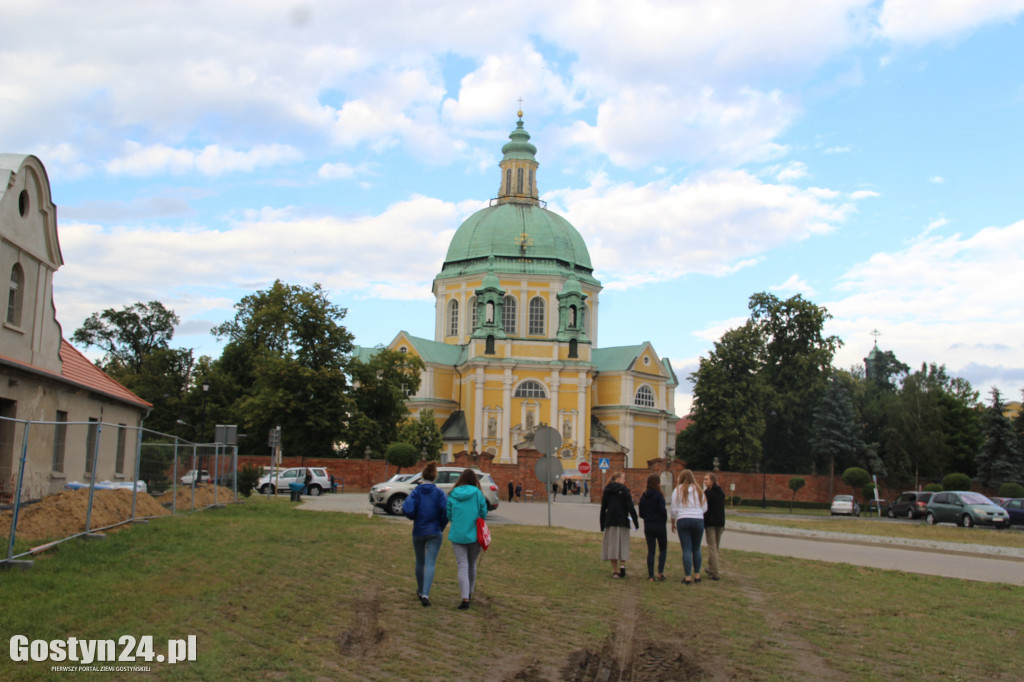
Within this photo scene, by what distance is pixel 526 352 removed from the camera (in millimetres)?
69438

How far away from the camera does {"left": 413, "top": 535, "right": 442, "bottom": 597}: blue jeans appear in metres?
10.8

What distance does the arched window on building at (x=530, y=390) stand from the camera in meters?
68.5

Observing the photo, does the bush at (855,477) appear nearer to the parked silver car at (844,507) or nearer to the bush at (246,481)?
the parked silver car at (844,507)

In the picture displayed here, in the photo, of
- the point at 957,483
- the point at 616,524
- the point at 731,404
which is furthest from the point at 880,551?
the point at 731,404

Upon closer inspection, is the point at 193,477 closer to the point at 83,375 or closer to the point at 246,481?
the point at 83,375

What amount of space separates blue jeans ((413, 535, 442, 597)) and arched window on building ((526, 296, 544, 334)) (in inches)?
2432

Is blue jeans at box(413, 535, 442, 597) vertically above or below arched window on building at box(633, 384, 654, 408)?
below

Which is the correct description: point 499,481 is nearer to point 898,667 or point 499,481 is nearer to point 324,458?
point 324,458

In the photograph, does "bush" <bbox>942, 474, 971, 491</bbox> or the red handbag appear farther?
"bush" <bbox>942, 474, 971, 491</bbox>

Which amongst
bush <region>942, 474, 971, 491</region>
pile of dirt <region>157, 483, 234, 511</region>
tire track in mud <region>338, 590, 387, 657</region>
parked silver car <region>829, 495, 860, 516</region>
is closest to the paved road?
pile of dirt <region>157, 483, 234, 511</region>

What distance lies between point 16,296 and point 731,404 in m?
46.5

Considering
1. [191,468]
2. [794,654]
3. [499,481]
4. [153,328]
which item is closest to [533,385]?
[499,481]

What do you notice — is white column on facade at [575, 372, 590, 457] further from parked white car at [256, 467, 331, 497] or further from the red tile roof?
the red tile roof

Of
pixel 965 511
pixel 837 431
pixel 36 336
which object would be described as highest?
pixel 36 336
